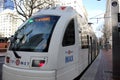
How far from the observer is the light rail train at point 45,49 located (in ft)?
22.5

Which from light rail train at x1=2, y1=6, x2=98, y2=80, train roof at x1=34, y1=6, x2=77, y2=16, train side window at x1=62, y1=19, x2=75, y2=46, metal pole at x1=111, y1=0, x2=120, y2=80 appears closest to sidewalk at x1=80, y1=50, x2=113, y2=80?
metal pole at x1=111, y1=0, x2=120, y2=80

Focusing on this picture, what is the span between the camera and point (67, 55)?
25.2 feet

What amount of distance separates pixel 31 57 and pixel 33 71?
15.4 inches

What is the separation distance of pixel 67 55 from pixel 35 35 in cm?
110

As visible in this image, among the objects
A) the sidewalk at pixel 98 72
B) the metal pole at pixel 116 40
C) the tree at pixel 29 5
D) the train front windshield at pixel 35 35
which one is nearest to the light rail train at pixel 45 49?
the train front windshield at pixel 35 35

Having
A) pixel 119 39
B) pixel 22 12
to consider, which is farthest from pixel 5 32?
pixel 119 39

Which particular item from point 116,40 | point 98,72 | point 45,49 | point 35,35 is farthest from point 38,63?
point 98,72

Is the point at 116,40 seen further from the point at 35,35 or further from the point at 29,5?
the point at 29,5

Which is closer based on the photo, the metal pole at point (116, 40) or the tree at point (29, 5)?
the metal pole at point (116, 40)

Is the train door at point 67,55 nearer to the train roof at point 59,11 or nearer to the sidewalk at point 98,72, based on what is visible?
the train roof at point 59,11

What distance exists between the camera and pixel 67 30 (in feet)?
25.5

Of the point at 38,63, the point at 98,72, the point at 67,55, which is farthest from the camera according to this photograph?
the point at 98,72

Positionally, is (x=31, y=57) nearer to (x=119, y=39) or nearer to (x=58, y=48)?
(x=58, y=48)

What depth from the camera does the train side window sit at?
759cm
